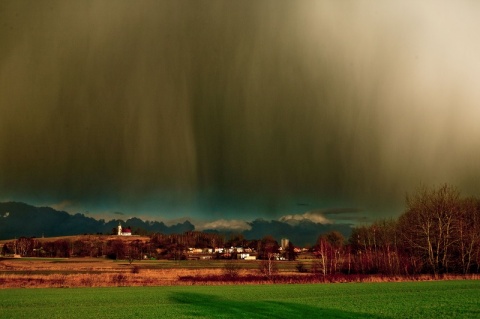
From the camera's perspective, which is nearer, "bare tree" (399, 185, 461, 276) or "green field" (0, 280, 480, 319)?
"green field" (0, 280, 480, 319)

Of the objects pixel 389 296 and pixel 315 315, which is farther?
pixel 389 296

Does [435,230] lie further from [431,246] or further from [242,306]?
[242,306]

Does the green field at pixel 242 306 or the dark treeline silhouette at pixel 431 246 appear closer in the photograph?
the green field at pixel 242 306

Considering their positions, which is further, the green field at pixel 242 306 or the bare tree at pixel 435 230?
the bare tree at pixel 435 230

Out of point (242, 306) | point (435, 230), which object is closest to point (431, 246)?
point (435, 230)

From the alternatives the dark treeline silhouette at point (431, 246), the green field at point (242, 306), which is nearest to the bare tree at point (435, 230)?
the dark treeline silhouette at point (431, 246)

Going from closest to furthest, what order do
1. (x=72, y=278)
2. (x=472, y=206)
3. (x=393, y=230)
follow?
(x=72, y=278)
(x=472, y=206)
(x=393, y=230)

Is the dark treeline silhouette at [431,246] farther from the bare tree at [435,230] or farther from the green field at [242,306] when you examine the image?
the green field at [242,306]

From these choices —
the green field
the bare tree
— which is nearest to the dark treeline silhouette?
the bare tree

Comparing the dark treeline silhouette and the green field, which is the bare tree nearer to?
the dark treeline silhouette

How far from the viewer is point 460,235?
92938mm

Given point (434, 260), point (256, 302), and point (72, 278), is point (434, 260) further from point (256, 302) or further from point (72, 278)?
point (72, 278)

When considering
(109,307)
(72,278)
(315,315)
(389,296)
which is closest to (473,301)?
(389,296)

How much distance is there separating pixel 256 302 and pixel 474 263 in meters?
64.6
